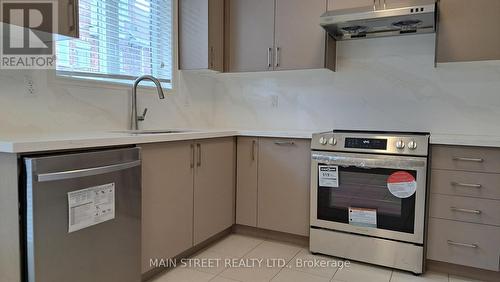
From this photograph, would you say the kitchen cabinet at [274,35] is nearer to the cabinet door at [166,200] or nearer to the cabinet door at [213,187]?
the cabinet door at [213,187]

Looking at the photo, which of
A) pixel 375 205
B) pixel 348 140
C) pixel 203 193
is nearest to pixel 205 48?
pixel 203 193

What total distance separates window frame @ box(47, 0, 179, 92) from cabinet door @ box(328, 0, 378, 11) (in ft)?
4.22

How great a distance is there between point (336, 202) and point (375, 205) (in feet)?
0.83

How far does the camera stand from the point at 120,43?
250 centimetres

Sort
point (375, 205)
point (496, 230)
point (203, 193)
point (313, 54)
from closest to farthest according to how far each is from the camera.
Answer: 1. point (496, 230)
2. point (375, 205)
3. point (203, 193)
4. point (313, 54)

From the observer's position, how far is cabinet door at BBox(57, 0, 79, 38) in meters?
1.71

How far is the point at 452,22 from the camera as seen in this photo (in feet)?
7.60

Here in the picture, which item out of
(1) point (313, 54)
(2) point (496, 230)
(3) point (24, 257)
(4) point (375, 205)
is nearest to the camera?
(3) point (24, 257)

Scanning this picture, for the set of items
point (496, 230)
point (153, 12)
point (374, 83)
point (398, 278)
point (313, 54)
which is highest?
point (153, 12)

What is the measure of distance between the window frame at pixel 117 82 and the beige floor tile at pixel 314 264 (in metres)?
1.64

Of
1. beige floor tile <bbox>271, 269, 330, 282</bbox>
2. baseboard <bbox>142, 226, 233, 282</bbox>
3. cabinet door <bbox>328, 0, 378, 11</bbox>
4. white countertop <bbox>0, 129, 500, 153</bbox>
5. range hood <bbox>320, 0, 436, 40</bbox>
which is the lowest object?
beige floor tile <bbox>271, 269, 330, 282</bbox>

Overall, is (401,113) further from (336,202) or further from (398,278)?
(398,278)

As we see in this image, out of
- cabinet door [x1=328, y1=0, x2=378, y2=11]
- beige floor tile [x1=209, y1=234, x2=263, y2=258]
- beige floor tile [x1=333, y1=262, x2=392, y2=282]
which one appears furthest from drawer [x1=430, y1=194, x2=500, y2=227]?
cabinet door [x1=328, y1=0, x2=378, y2=11]

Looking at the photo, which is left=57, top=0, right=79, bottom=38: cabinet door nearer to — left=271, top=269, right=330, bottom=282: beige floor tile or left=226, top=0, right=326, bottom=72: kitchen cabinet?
left=226, top=0, right=326, bottom=72: kitchen cabinet
